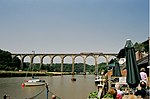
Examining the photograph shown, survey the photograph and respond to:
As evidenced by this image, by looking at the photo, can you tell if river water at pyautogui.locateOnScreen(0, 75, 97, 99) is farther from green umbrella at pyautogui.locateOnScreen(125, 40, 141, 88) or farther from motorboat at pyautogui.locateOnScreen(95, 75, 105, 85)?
green umbrella at pyautogui.locateOnScreen(125, 40, 141, 88)

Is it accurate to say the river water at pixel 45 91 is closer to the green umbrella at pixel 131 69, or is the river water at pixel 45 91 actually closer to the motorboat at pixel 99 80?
the motorboat at pixel 99 80

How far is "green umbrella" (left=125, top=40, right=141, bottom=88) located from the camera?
6959 mm

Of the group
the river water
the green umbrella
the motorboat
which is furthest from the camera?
the river water

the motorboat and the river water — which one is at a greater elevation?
the motorboat

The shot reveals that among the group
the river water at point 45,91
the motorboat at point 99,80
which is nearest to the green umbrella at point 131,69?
the river water at point 45,91

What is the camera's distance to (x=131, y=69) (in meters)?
7.11

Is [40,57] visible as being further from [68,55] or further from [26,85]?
[26,85]

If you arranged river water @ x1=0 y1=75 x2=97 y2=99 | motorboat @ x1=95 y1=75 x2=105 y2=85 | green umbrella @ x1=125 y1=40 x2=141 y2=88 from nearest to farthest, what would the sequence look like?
green umbrella @ x1=125 y1=40 x2=141 y2=88, motorboat @ x1=95 y1=75 x2=105 y2=85, river water @ x1=0 y1=75 x2=97 y2=99

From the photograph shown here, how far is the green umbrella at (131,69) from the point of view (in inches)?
274

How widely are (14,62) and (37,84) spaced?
221 ft

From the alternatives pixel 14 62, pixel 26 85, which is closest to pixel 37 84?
pixel 26 85

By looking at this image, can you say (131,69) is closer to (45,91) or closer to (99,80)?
(99,80)

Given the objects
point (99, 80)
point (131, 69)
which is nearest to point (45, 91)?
point (99, 80)

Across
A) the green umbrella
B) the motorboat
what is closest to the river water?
the motorboat
